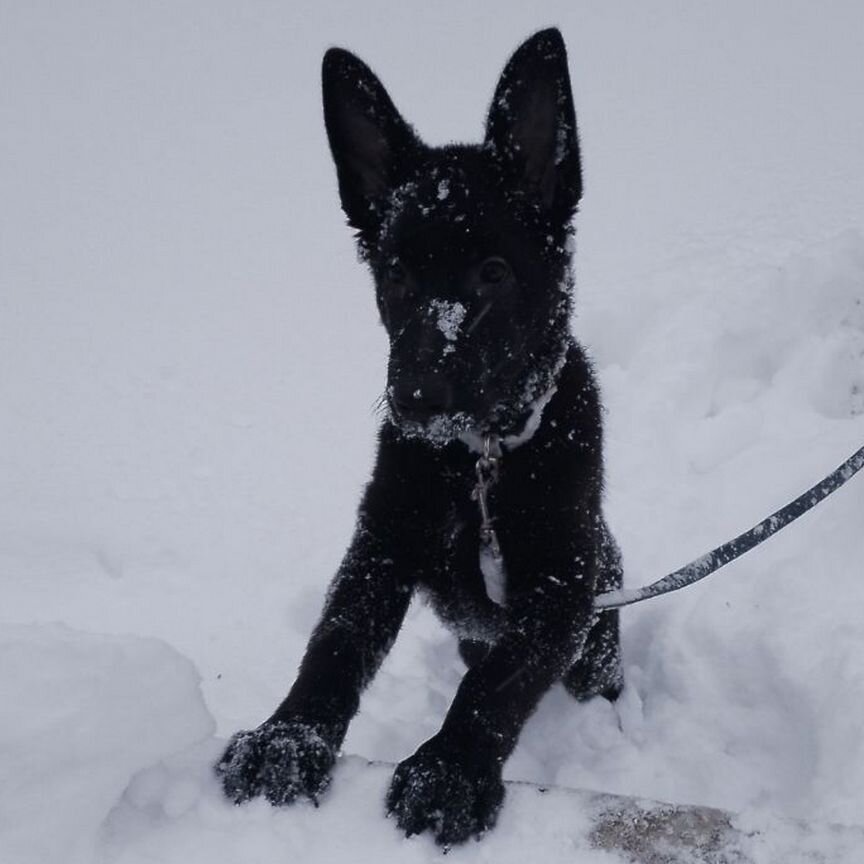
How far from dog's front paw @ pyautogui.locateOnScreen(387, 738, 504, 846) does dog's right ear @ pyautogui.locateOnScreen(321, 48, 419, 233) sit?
1.59m

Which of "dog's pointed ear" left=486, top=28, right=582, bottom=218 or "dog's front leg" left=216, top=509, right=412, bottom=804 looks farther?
"dog's pointed ear" left=486, top=28, right=582, bottom=218

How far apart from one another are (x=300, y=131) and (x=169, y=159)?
1.82 m

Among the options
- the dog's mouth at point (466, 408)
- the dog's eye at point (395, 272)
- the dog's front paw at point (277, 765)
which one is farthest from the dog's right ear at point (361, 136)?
the dog's front paw at point (277, 765)

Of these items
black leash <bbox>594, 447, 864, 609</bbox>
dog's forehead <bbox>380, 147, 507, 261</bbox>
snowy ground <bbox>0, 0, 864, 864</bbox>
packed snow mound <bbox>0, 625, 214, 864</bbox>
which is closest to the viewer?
packed snow mound <bbox>0, 625, 214, 864</bbox>

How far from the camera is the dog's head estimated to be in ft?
7.55

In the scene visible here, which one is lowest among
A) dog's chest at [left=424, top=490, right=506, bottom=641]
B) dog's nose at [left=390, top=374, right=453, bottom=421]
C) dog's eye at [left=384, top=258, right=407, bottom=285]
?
dog's chest at [left=424, top=490, right=506, bottom=641]

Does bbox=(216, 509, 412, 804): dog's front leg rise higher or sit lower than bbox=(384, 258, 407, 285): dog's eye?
lower

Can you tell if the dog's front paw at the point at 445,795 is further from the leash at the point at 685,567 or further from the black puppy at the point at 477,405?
the leash at the point at 685,567

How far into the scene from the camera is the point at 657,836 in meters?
1.99

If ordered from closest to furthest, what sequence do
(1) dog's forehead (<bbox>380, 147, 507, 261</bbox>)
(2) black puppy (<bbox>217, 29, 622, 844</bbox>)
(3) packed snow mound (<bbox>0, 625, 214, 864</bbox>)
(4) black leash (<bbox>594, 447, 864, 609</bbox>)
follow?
1. (3) packed snow mound (<bbox>0, 625, 214, 864</bbox>)
2. (2) black puppy (<bbox>217, 29, 622, 844</bbox>)
3. (1) dog's forehead (<bbox>380, 147, 507, 261</bbox>)
4. (4) black leash (<bbox>594, 447, 864, 609</bbox>)

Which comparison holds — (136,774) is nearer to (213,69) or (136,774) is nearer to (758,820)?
(758,820)

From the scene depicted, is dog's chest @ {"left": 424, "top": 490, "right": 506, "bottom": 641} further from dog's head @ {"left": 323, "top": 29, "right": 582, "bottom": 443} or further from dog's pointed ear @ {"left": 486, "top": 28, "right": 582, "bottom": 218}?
dog's pointed ear @ {"left": 486, "top": 28, "right": 582, "bottom": 218}

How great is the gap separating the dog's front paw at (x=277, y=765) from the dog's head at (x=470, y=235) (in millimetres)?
790

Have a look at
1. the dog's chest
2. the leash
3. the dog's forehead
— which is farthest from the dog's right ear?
the dog's chest
